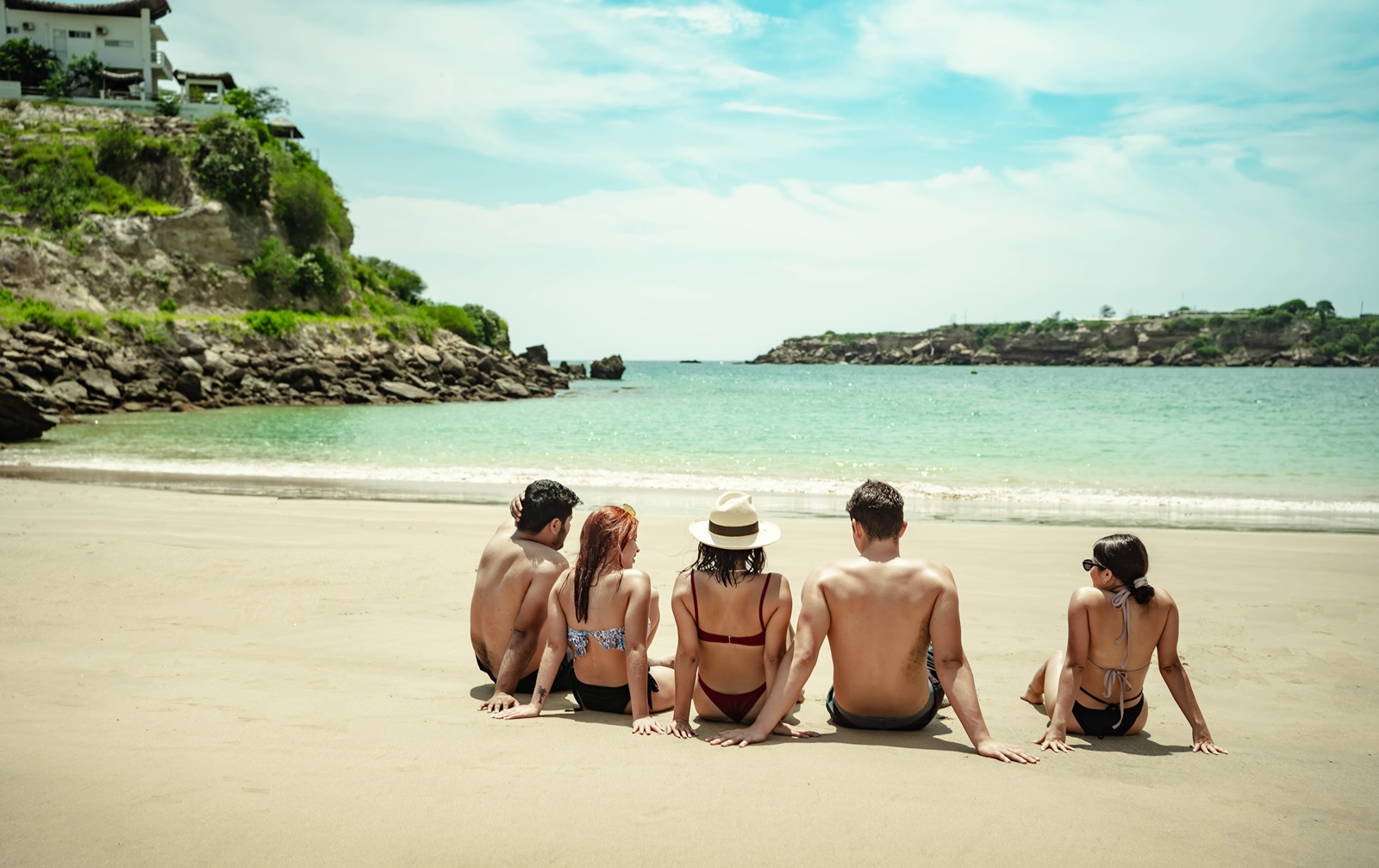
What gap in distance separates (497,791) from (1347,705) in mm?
5124

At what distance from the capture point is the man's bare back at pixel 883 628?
4023 millimetres

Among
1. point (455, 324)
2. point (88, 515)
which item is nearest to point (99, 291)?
point (455, 324)

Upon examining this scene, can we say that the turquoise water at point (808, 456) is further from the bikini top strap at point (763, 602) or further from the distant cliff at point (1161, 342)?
the distant cliff at point (1161, 342)

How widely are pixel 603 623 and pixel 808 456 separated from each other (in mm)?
17577

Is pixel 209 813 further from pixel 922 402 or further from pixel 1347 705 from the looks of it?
pixel 922 402

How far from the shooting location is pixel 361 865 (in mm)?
2703

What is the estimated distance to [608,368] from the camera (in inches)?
3285

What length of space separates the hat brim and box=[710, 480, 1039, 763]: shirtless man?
0.30 meters

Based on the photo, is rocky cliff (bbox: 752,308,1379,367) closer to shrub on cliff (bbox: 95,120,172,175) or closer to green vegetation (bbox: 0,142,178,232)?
shrub on cliff (bbox: 95,120,172,175)

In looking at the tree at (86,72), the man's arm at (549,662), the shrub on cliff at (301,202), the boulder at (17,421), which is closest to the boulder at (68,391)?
the boulder at (17,421)

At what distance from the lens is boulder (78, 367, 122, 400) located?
30.5m

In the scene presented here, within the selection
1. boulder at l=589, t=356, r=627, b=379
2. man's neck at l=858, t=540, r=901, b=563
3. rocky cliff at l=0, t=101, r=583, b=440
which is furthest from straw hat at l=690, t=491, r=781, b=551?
boulder at l=589, t=356, r=627, b=379

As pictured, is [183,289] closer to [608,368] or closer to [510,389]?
[510,389]

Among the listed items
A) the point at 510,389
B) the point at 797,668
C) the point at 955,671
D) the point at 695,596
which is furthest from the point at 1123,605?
the point at 510,389
